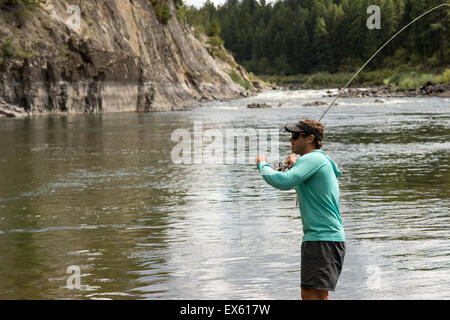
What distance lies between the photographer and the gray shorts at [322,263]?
5.42 meters

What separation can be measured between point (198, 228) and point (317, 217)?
5.59m

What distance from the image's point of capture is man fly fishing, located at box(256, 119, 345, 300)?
17.8 ft

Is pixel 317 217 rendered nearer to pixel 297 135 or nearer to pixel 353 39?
pixel 297 135

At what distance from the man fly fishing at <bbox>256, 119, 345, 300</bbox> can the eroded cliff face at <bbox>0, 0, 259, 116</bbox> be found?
140 ft

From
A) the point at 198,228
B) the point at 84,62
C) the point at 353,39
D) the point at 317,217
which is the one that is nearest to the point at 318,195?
the point at 317,217

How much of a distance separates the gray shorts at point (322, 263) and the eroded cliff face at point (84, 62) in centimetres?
4286

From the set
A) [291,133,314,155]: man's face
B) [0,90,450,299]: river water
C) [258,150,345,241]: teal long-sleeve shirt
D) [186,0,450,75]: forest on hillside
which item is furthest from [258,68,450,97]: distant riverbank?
[258,150,345,241]: teal long-sleeve shirt

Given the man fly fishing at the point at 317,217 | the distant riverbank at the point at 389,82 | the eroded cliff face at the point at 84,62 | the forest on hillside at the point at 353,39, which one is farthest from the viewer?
the forest on hillside at the point at 353,39

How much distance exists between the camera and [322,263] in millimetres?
5422

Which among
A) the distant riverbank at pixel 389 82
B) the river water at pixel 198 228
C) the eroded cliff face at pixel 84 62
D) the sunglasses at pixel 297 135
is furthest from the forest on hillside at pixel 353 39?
the sunglasses at pixel 297 135

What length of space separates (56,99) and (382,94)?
45526mm

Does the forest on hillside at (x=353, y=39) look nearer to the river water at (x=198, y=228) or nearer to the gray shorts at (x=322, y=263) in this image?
the river water at (x=198, y=228)

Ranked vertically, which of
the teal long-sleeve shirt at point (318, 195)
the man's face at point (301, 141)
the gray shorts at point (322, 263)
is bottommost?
the gray shorts at point (322, 263)
